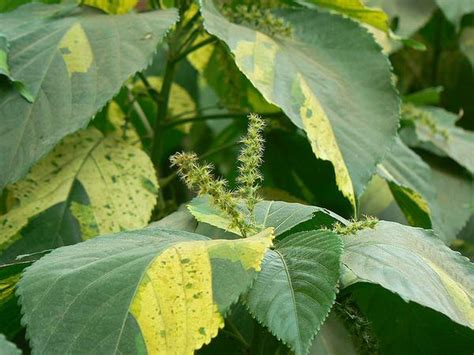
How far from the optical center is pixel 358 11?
112 cm

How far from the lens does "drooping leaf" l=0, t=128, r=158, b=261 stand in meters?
0.93

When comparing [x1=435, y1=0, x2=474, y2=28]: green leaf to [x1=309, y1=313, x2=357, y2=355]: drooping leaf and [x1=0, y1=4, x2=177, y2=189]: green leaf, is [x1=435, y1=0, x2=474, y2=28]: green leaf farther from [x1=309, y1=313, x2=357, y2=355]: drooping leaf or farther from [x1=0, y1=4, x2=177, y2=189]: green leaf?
[x1=309, y1=313, x2=357, y2=355]: drooping leaf

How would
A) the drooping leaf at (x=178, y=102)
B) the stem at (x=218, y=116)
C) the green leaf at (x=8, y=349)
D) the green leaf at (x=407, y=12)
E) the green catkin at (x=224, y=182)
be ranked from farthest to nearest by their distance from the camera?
the green leaf at (x=407, y=12) < the drooping leaf at (x=178, y=102) < the stem at (x=218, y=116) < the green catkin at (x=224, y=182) < the green leaf at (x=8, y=349)

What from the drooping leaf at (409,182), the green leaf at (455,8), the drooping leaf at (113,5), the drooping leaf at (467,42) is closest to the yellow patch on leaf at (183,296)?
the drooping leaf at (409,182)

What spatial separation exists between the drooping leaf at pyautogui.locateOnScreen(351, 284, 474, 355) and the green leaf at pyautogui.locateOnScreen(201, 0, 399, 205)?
154 mm

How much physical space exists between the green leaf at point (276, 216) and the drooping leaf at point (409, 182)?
1.01 ft

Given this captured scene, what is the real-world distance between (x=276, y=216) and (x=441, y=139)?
0.72 meters

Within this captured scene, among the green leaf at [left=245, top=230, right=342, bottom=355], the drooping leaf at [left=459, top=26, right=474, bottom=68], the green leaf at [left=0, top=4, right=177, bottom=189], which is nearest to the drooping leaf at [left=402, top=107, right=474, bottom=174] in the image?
the drooping leaf at [left=459, top=26, right=474, bottom=68]

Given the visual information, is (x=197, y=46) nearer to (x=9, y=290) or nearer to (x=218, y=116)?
(x=218, y=116)

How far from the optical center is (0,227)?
36.8 inches

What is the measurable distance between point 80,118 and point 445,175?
688mm

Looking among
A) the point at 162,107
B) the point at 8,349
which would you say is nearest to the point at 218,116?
the point at 162,107

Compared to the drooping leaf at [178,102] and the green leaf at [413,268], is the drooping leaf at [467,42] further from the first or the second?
the green leaf at [413,268]

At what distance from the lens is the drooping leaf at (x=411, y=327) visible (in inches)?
28.0
